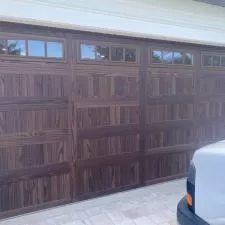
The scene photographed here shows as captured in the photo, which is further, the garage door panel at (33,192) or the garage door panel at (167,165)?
the garage door panel at (167,165)

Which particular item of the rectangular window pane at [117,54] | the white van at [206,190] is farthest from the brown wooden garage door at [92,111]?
the white van at [206,190]

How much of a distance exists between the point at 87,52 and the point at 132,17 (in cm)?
75

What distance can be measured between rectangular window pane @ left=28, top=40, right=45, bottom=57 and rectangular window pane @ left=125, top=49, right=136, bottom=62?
1128 mm

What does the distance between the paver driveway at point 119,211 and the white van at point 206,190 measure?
1.27m

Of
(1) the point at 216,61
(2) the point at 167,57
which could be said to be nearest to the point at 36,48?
(2) the point at 167,57

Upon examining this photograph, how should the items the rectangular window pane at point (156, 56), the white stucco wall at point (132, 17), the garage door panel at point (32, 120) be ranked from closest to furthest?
the white stucco wall at point (132, 17), the garage door panel at point (32, 120), the rectangular window pane at point (156, 56)

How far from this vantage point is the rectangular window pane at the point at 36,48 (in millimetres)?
2844

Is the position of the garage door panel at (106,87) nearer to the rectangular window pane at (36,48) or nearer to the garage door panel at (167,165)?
the rectangular window pane at (36,48)

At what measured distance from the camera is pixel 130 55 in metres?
3.48

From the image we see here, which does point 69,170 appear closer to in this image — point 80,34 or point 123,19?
point 80,34

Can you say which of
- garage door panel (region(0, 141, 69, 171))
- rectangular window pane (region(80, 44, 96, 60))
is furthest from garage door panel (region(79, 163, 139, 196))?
rectangular window pane (region(80, 44, 96, 60))

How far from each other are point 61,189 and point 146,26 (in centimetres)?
239

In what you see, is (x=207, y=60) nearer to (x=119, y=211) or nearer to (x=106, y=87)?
(x=106, y=87)

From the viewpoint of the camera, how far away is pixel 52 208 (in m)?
3.14
